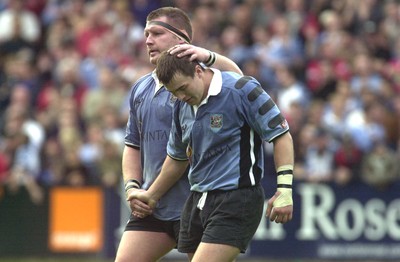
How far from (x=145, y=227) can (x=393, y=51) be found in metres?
10.7

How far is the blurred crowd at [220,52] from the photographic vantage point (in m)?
16.3

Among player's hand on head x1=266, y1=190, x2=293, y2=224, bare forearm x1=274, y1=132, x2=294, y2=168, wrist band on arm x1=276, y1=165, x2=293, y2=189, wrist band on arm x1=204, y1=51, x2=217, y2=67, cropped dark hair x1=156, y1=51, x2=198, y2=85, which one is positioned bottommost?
player's hand on head x1=266, y1=190, x2=293, y2=224

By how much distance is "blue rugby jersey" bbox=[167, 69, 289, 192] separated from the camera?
7410 millimetres

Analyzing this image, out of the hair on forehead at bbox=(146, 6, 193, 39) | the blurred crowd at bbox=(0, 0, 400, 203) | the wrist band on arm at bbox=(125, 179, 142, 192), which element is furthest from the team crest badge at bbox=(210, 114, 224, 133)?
the blurred crowd at bbox=(0, 0, 400, 203)

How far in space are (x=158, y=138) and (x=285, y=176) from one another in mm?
1269

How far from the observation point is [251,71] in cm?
1741

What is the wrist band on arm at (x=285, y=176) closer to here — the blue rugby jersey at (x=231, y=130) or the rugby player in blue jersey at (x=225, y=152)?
the rugby player in blue jersey at (x=225, y=152)

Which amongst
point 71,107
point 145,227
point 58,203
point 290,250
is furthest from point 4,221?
point 145,227

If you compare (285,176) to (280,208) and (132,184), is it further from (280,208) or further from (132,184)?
(132,184)

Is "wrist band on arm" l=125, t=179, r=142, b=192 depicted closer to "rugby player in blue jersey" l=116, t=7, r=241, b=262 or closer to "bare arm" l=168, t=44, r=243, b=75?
"rugby player in blue jersey" l=116, t=7, r=241, b=262

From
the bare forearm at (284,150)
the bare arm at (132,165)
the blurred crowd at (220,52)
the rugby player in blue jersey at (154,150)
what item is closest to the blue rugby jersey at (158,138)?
the rugby player in blue jersey at (154,150)

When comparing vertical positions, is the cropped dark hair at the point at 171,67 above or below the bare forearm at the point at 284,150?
above

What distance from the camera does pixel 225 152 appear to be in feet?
24.6

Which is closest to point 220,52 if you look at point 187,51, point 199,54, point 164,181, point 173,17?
point 173,17
